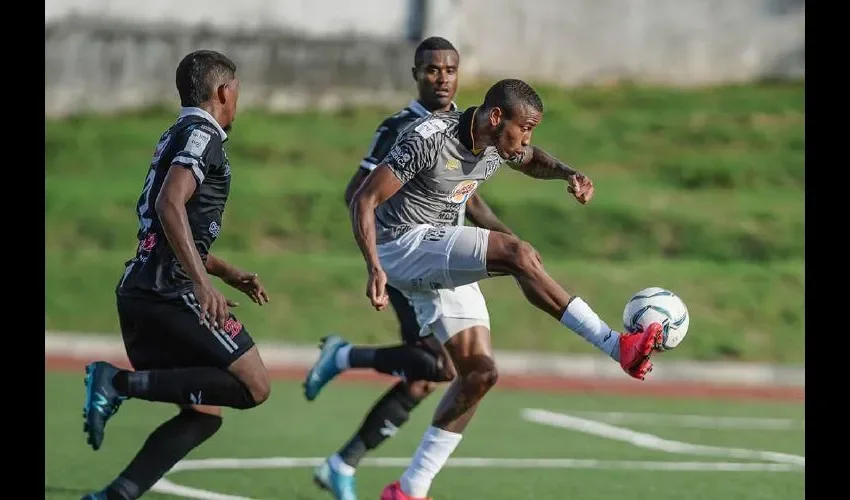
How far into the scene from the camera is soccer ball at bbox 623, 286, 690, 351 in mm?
7188

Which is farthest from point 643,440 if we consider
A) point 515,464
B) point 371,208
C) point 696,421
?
point 371,208

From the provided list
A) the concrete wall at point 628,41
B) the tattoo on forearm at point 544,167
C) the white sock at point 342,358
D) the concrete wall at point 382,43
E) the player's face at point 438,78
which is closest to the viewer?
the tattoo on forearm at point 544,167

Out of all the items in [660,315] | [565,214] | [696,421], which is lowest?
[696,421]

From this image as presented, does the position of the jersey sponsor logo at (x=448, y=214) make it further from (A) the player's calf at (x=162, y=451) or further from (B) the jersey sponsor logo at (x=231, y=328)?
(A) the player's calf at (x=162, y=451)

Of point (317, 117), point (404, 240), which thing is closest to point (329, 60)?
point (317, 117)

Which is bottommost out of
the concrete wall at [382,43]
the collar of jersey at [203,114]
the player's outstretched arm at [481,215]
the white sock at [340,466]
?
the white sock at [340,466]

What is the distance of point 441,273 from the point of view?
299 inches

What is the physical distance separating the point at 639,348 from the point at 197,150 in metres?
2.37

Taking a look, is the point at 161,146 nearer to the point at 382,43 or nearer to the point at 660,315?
the point at 660,315

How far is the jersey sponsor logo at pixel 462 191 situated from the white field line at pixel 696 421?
4815 mm

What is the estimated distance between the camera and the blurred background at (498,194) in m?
11.1

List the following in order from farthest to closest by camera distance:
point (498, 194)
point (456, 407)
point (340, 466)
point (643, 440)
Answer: point (498, 194) < point (643, 440) < point (340, 466) < point (456, 407)

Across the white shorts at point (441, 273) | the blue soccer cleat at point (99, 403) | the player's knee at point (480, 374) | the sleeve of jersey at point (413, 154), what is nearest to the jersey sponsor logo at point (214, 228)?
the blue soccer cleat at point (99, 403)
